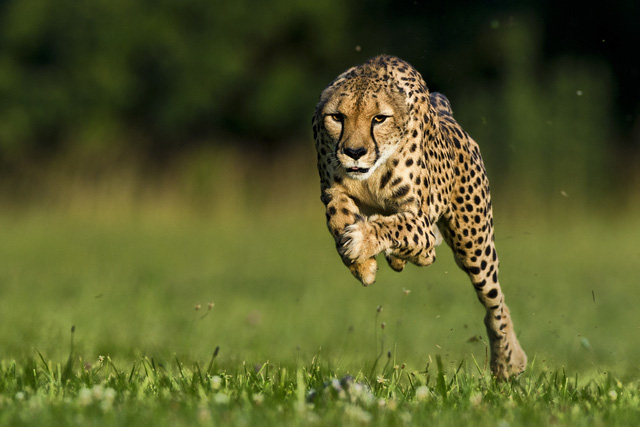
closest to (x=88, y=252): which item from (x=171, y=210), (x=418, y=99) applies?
(x=171, y=210)

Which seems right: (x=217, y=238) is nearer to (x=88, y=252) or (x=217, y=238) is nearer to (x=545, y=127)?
(x=88, y=252)

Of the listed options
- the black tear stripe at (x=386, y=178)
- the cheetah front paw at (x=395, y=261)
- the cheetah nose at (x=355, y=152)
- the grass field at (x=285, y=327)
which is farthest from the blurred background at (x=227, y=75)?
the cheetah nose at (x=355, y=152)

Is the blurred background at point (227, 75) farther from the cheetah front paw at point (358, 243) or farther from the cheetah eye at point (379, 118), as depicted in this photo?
the cheetah front paw at point (358, 243)

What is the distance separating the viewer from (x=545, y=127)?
16438 mm

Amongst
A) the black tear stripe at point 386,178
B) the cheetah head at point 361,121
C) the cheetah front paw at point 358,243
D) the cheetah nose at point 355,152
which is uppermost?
the cheetah head at point 361,121

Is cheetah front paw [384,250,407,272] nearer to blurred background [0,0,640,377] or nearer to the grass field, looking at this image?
the grass field

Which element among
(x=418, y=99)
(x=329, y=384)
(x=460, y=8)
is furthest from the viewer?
(x=460, y=8)

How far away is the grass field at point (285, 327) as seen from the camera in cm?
348

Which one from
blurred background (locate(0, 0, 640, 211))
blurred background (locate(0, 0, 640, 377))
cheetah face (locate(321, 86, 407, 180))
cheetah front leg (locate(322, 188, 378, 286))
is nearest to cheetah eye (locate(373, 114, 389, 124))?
cheetah face (locate(321, 86, 407, 180))

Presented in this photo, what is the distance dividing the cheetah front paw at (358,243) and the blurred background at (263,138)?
5.57m

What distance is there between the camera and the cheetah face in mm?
3635

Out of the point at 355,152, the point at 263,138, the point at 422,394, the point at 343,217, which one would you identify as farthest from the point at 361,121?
the point at 263,138

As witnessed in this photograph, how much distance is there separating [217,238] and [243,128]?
5.12 meters

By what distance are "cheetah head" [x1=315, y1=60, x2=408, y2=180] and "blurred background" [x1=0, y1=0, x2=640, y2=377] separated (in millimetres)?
5388
